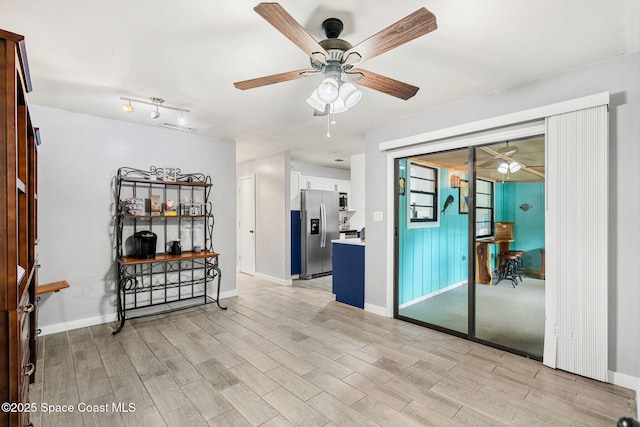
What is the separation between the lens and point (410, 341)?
3.04m

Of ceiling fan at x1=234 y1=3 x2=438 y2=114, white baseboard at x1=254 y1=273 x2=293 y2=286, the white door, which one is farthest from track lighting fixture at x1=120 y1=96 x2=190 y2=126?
white baseboard at x1=254 y1=273 x2=293 y2=286

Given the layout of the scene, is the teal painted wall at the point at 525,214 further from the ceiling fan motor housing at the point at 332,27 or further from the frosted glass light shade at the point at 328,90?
the ceiling fan motor housing at the point at 332,27

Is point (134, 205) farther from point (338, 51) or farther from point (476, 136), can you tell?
point (476, 136)

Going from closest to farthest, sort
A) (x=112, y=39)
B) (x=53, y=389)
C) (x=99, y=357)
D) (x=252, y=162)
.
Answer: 1. (x=112, y=39)
2. (x=53, y=389)
3. (x=99, y=357)
4. (x=252, y=162)

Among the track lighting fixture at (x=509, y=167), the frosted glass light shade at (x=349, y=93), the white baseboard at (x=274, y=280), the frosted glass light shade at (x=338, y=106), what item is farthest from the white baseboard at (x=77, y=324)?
the track lighting fixture at (x=509, y=167)

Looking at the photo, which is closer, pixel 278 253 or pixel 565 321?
pixel 565 321

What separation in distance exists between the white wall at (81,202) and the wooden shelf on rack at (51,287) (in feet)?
0.59

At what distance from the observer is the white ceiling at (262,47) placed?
171cm

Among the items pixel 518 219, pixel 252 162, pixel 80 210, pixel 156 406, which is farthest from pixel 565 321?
pixel 252 162

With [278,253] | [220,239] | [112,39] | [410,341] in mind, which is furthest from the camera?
[278,253]

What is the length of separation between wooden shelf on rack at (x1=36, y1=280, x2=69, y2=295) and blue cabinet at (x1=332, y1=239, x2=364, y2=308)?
10.2 feet

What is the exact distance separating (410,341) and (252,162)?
15.0 feet

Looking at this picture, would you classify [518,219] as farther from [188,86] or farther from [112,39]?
[112,39]

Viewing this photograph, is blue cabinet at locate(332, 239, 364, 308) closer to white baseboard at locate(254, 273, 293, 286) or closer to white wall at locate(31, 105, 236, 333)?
white baseboard at locate(254, 273, 293, 286)
